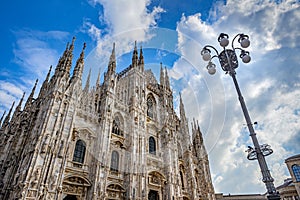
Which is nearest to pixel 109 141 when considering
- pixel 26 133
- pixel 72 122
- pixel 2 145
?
pixel 72 122

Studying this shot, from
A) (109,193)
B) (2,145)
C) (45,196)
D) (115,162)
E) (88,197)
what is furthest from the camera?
(2,145)

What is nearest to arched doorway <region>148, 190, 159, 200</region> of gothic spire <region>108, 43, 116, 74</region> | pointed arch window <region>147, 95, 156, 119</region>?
pointed arch window <region>147, 95, 156, 119</region>

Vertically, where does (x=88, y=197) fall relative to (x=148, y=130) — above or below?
below

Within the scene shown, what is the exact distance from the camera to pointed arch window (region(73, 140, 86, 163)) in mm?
17219

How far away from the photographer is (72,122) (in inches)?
659

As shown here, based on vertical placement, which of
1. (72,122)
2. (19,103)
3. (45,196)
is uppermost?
(19,103)

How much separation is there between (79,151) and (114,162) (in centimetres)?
409

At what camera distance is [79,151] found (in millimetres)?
17578

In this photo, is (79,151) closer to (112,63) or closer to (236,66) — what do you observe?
(112,63)

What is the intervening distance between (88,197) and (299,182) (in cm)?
3291

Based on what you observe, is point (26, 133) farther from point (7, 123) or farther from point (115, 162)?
point (7, 123)

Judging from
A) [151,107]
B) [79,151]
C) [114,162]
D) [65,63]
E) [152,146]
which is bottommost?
[114,162]

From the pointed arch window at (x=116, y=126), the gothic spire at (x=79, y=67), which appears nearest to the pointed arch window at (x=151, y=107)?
the pointed arch window at (x=116, y=126)

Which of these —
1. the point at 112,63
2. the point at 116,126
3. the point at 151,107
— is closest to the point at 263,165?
the point at 116,126
